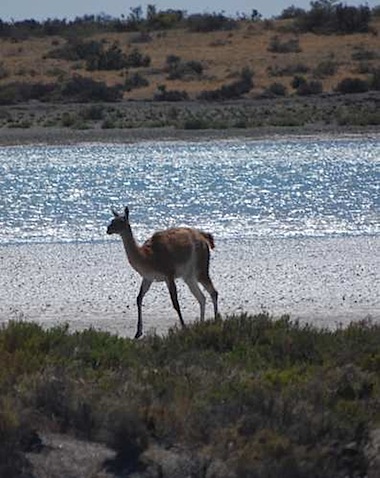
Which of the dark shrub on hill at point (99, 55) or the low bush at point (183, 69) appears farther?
the dark shrub on hill at point (99, 55)

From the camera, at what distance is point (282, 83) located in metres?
55.1

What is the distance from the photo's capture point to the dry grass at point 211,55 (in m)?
57.2

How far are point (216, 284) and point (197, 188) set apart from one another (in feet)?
45.8

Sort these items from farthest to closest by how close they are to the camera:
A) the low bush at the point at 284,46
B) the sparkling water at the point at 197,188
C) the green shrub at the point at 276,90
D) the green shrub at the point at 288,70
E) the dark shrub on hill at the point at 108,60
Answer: the low bush at the point at 284,46 → the dark shrub on hill at the point at 108,60 → the green shrub at the point at 288,70 → the green shrub at the point at 276,90 → the sparkling water at the point at 197,188

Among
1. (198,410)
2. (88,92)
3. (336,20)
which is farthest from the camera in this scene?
(336,20)

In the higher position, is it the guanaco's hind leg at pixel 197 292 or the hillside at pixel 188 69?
the guanaco's hind leg at pixel 197 292

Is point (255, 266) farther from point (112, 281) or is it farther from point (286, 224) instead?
point (286, 224)

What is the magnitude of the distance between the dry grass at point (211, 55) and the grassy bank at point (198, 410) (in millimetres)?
41055

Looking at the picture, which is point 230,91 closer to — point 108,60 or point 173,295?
point 108,60

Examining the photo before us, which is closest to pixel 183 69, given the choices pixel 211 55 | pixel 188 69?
pixel 188 69

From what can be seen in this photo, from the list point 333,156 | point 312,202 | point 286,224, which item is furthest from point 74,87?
point 286,224

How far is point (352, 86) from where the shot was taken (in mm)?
51969

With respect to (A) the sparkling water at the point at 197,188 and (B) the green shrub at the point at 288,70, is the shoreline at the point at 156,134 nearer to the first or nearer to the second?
(A) the sparkling water at the point at 197,188

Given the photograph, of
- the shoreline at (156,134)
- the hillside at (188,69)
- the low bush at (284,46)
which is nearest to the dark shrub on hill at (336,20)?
the hillside at (188,69)
